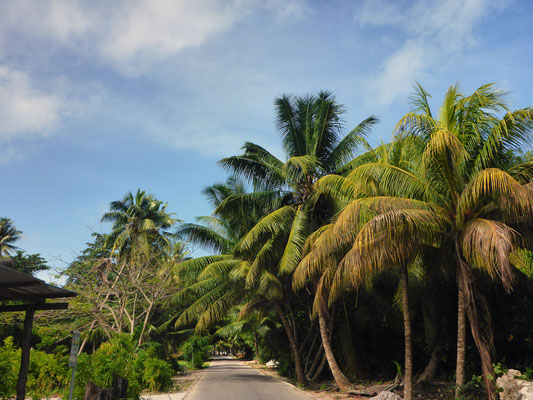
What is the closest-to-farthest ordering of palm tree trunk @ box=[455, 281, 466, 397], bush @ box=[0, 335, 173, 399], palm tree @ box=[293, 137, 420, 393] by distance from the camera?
bush @ box=[0, 335, 173, 399] < palm tree trunk @ box=[455, 281, 466, 397] < palm tree @ box=[293, 137, 420, 393]

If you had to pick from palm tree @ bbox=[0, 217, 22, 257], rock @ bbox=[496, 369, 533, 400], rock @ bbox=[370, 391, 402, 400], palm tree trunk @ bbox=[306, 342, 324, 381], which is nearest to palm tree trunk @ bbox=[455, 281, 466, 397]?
rock @ bbox=[496, 369, 533, 400]

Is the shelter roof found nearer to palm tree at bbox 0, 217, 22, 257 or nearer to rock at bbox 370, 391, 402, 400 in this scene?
rock at bbox 370, 391, 402, 400

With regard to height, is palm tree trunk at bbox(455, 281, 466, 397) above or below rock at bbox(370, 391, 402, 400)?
above

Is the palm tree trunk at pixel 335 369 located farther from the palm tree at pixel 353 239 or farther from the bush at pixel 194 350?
the bush at pixel 194 350

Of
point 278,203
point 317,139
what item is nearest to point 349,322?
point 278,203

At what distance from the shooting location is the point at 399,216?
8.73 metres

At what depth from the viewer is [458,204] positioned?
9.13 m

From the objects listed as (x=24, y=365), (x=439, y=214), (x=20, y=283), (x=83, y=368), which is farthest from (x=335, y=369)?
(x=20, y=283)

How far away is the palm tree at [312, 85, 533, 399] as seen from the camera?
839 cm

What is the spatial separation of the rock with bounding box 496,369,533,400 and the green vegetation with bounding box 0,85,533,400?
0.38 metres

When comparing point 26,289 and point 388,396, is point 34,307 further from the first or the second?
point 388,396

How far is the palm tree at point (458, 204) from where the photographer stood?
330 inches

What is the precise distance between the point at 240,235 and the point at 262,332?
8275 millimetres

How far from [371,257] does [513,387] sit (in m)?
3.89
